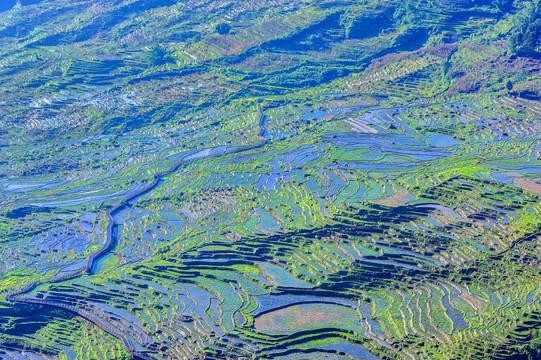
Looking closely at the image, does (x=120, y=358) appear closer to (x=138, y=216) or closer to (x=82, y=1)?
(x=138, y=216)

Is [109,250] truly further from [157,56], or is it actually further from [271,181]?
[157,56]

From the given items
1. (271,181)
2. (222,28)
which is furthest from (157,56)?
(271,181)

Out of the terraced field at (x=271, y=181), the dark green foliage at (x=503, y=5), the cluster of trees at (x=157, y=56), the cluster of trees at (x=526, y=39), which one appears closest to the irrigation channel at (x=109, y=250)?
the terraced field at (x=271, y=181)

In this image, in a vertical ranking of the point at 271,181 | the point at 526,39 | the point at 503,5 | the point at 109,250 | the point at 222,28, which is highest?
the point at 222,28

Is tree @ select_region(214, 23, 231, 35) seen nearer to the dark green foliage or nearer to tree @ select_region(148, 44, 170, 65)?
tree @ select_region(148, 44, 170, 65)

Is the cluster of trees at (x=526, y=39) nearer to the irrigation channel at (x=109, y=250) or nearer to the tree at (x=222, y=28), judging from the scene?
the irrigation channel at (x=109, y=250)
